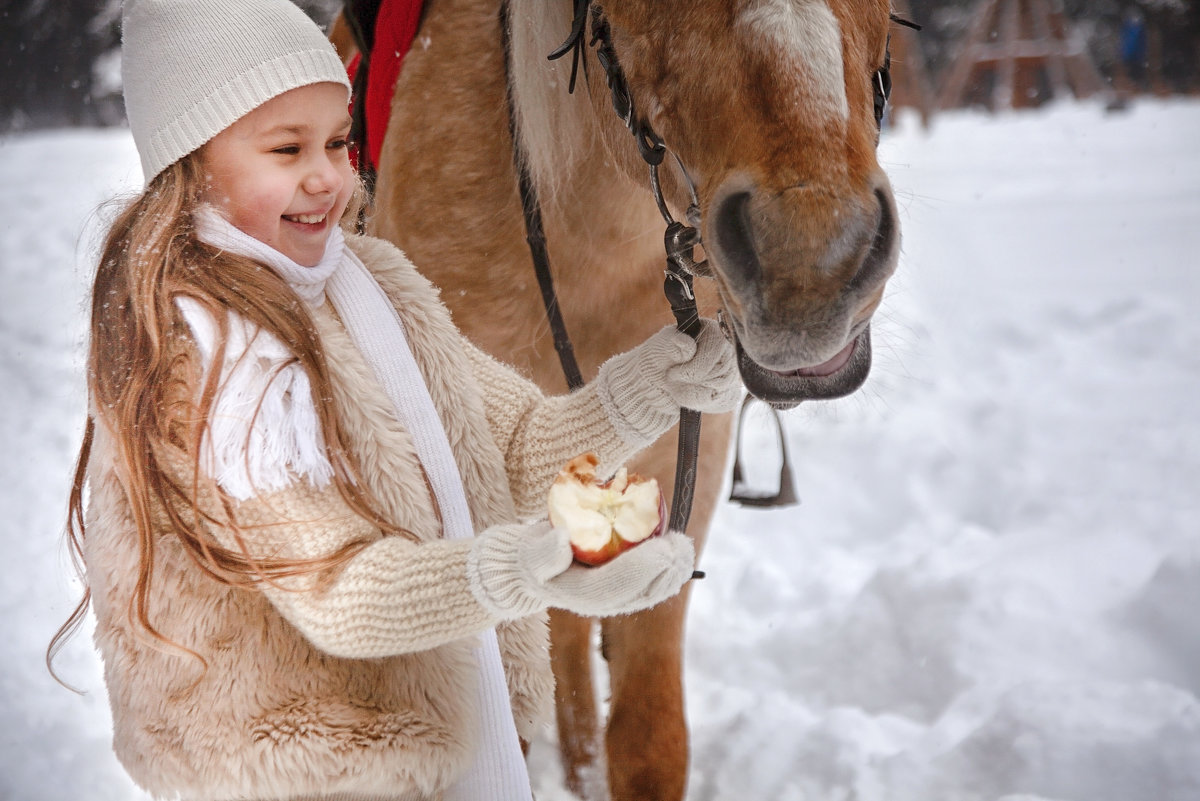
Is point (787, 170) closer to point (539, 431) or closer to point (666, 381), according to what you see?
point (666, 381)

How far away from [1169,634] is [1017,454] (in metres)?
1.09

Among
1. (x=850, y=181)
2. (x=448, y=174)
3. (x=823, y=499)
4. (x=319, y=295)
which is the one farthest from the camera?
(x=823, y=499)

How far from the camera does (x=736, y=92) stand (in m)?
1.06

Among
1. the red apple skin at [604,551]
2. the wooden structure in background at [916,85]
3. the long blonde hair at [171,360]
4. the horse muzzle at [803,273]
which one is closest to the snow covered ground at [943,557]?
the long blonde hair at [171,360]

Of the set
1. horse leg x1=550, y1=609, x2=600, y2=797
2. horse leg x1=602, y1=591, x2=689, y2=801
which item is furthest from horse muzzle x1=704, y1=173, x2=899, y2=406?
horse leg x1=550, y1=609, x2=600, y2=797

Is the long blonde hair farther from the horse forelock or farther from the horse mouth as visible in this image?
the horse forelock

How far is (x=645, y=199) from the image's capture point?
61.5 inches

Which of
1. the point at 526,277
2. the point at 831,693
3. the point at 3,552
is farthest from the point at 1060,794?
the point at 3,552

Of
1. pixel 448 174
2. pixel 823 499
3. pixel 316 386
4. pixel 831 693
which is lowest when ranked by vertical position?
pixel 823 499

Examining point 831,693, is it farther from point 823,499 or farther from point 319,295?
point 319,295

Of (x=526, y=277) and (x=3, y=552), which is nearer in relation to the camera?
(x=526, y=277)

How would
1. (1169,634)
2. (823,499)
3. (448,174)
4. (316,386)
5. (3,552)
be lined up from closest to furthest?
(316,386)
(448,174)
(1169,634)
(3,552)
(823,499)

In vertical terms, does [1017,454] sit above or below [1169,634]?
below

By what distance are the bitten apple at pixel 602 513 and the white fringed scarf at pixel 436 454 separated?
0.86ft
